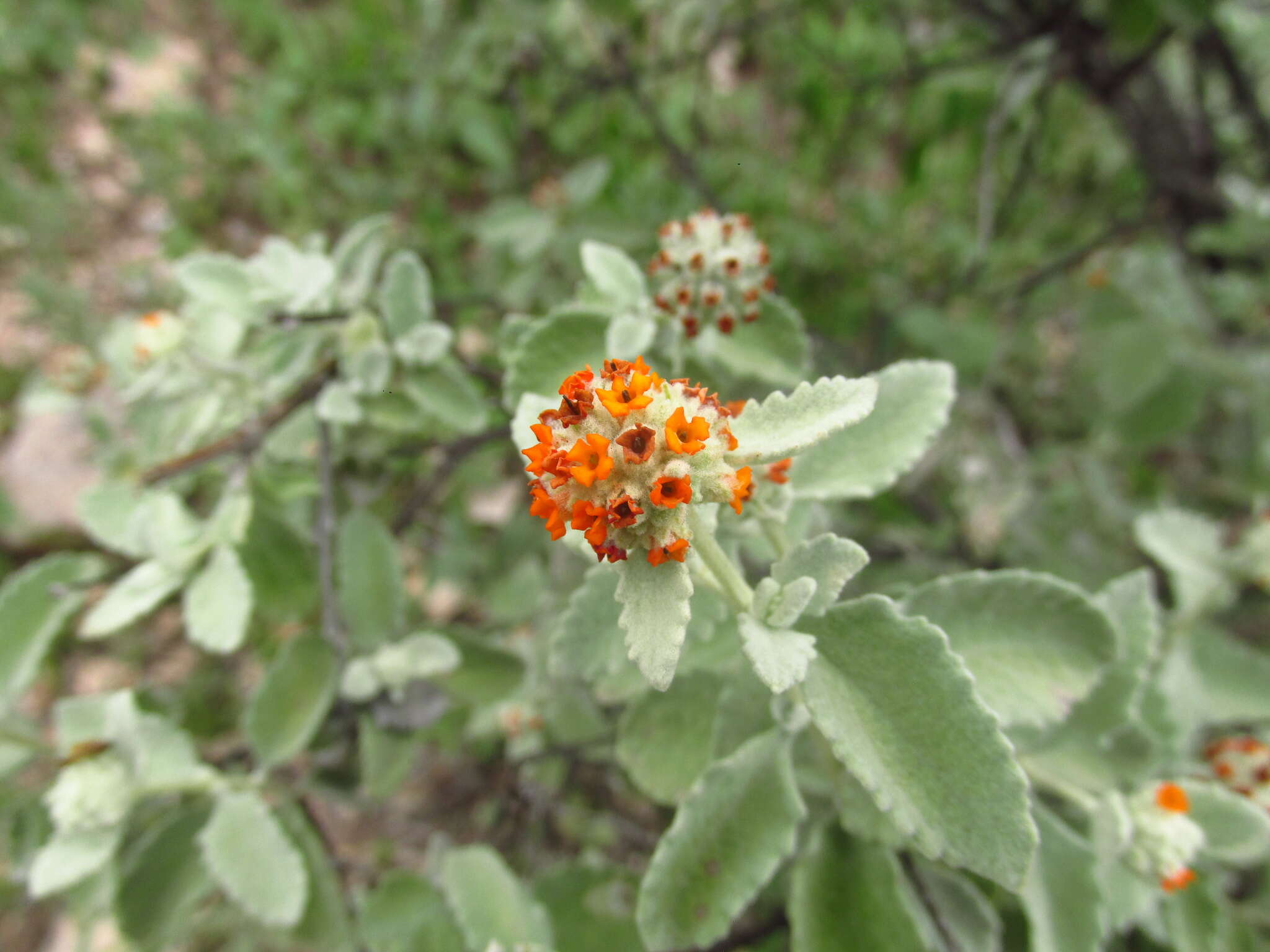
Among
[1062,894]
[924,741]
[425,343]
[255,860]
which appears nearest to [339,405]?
[425,343]

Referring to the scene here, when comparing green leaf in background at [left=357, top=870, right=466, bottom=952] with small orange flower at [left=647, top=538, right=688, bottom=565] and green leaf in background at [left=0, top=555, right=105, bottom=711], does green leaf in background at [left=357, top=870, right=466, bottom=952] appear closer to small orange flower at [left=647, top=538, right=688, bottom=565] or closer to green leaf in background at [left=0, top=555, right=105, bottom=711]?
green leaf in background at [left=0, top=555, right=105, bottom=711]

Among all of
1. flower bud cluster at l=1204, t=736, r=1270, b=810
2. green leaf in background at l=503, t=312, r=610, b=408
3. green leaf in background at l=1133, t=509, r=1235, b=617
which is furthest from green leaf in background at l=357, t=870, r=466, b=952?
green leaf in background at l=1133, t=509, r=1235, b=617

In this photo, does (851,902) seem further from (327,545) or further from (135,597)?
(135,597)

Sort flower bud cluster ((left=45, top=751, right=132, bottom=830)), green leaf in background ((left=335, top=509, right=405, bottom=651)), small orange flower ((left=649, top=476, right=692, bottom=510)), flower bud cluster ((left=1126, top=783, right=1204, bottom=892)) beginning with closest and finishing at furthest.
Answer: small orange flower ((left=649, top=476, right=692, bottom=510)) < flower bud cluster ((left=1126, top=783, right=1204, bottom=892)) < flower bud cluster ((left=45, top=751, right=132, bottom=830)) < green leaf in background ((left=335, top=509, right=405, bottom=651))

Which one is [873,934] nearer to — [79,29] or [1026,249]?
[1026,249]

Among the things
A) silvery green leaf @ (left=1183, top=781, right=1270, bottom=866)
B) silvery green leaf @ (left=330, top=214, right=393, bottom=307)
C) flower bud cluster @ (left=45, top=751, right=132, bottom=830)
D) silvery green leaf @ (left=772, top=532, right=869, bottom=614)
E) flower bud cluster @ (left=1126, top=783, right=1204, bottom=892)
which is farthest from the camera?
silvery green leaf @ (left=330, top=214, right=393, bottom=307)

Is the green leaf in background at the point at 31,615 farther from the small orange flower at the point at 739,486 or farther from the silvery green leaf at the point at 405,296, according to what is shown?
the small orange flower at the point at 739,486
